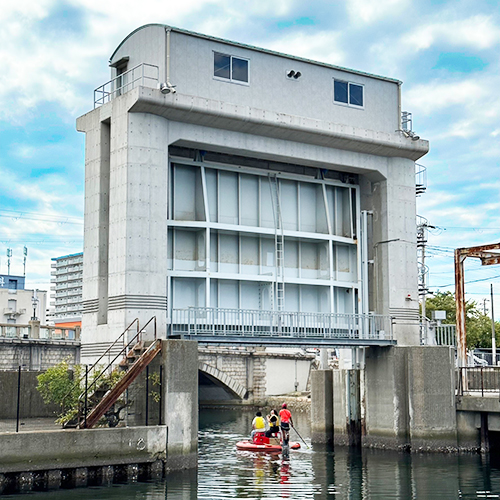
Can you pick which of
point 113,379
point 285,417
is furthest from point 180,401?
point 285,417

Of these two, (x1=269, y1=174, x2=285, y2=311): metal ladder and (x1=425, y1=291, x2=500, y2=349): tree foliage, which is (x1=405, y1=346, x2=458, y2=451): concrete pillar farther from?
(x1=425, y1=291, x2=500, y2=349): tree foliage

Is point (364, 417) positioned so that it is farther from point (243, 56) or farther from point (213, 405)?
point (213, 405)

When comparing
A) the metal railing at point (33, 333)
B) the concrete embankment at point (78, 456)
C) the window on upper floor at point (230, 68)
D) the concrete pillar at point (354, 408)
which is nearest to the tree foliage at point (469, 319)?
the metal railing at point (33, 333)

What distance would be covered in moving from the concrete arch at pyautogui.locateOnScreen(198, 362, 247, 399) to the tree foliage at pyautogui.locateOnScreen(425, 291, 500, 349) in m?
18.8

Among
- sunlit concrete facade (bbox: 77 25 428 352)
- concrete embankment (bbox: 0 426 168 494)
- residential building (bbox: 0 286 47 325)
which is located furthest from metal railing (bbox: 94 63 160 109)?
residential building (bbox: 0 286 47 325)

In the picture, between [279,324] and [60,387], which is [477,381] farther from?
[60,387]

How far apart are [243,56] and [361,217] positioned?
963 cm

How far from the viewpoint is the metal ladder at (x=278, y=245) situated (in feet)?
117

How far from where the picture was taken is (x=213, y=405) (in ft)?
269

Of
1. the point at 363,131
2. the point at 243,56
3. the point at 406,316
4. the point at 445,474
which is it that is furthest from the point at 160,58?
the point at 445,474

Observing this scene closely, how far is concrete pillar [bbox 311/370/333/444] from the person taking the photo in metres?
39.8

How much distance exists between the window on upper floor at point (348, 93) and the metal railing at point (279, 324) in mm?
9707

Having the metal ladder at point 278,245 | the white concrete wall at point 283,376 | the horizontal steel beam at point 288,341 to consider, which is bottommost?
the white concrete wall at point 283,376

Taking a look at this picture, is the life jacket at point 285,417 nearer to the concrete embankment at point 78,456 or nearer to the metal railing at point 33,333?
the concrete embankment at point 78,456
